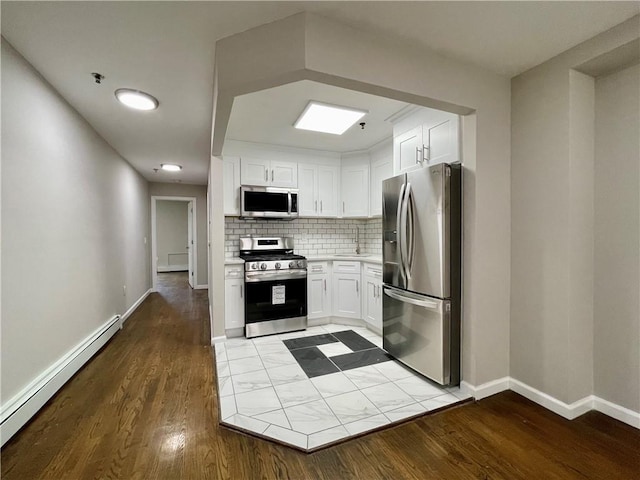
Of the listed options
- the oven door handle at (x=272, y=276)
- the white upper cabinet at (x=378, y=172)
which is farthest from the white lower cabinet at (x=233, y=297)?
the white upper cabinet at (x=378, y=172)

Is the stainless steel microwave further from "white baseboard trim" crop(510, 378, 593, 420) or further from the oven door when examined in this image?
"white baseboard trim" crop(510, 378, 593, 420)

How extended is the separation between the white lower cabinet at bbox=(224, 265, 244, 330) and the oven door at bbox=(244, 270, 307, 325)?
8 centimetres

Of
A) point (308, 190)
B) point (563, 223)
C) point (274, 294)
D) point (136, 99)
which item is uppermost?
point (136, 99)

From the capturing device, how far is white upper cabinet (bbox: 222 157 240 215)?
3613 millimetres

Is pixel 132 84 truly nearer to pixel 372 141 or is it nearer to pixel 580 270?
pixel 372 141

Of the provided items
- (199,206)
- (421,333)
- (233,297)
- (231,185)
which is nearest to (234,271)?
(233,297)

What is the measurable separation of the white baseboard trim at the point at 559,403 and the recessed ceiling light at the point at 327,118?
8.64 ft

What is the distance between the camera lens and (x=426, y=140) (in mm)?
2553

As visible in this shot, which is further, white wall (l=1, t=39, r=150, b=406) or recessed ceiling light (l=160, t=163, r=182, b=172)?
recessed ceiling light (l=160, t=163, r=182, b=172)

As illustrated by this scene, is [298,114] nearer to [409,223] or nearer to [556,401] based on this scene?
[409,223]

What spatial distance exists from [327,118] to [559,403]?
291cm

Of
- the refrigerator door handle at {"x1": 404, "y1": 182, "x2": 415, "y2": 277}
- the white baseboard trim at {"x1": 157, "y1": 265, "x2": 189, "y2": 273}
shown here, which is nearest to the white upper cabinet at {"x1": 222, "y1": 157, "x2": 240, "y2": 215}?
the refrigerator door handle at {"x1": 404, "y1": 182, "x2": 415, "y2": 277}

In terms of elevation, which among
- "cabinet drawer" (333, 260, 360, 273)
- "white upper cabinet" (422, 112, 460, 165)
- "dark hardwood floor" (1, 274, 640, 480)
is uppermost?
"white upper cabinet" (422, 112, 460, 165)

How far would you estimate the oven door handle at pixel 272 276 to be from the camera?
3385mm
